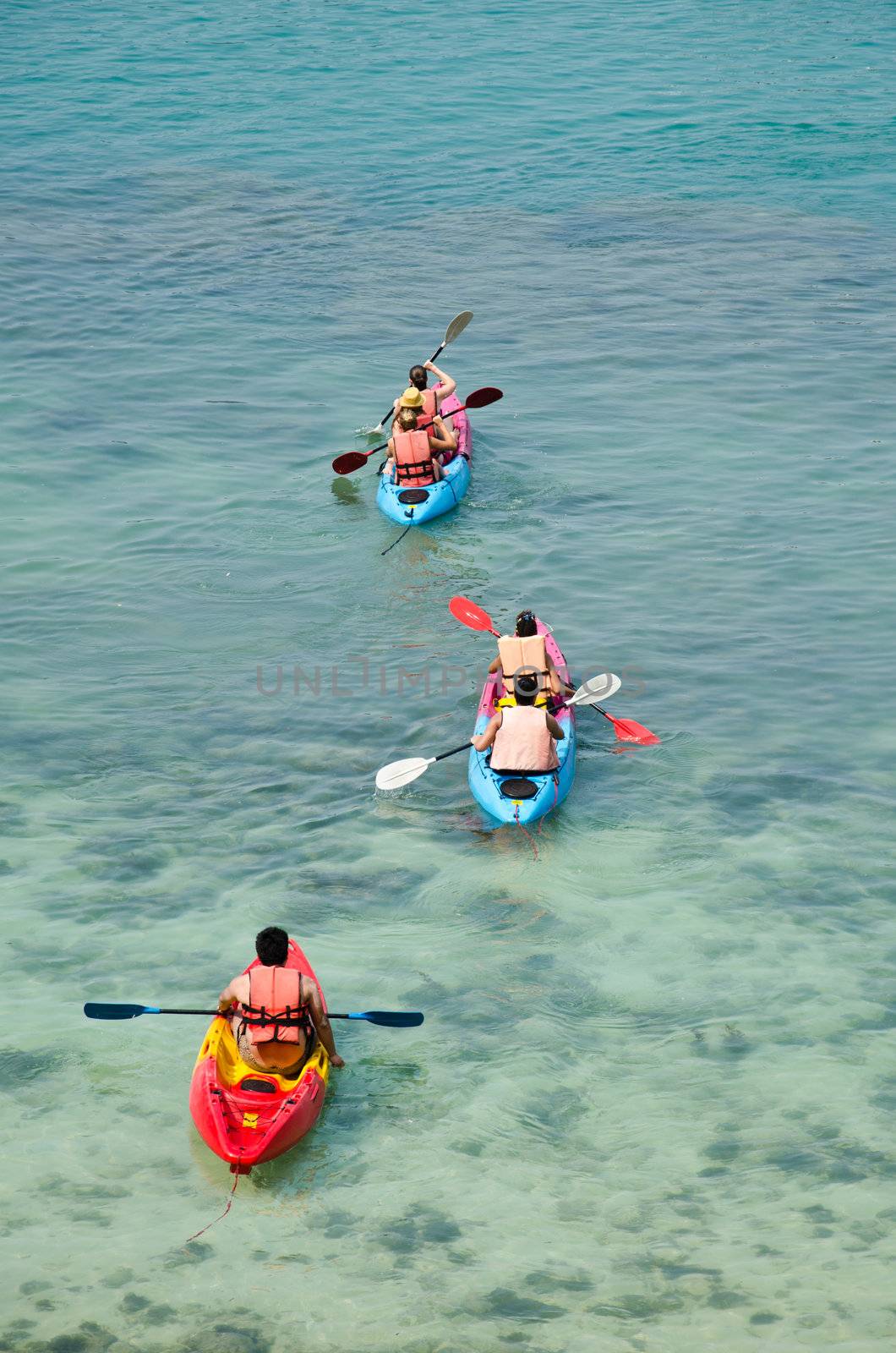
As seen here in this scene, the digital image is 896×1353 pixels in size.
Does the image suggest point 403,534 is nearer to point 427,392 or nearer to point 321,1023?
point 427,392

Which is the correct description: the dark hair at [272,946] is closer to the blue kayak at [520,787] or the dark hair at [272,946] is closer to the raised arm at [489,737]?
the blue kayak at [520,787]

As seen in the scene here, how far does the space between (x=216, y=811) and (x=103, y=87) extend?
25.5m

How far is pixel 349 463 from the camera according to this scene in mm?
16266

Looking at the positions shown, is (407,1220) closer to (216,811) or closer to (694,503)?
(216,811)

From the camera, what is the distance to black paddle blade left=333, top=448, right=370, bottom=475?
53.2 ft

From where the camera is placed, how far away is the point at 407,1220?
7.43 metres

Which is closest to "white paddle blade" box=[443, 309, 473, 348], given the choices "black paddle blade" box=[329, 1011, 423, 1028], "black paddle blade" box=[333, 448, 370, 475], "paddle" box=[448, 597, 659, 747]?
"black paddle blade" box=[333, 448, 370, 475]

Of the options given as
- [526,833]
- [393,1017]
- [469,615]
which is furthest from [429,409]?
[393,1017]

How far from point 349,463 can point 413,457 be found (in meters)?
1.13

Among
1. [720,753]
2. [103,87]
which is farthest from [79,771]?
[103,87]

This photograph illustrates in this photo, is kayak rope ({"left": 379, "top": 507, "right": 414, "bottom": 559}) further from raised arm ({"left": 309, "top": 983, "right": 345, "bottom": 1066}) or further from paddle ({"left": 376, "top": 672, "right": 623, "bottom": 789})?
raised arm ({"left": 309, "top": 983, "right": 345, "bottom": 1066})

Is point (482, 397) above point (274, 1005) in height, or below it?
above

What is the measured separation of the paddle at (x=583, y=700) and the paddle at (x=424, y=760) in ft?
0.08

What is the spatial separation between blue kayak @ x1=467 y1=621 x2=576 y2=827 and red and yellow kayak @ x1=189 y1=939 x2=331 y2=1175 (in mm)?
2954
